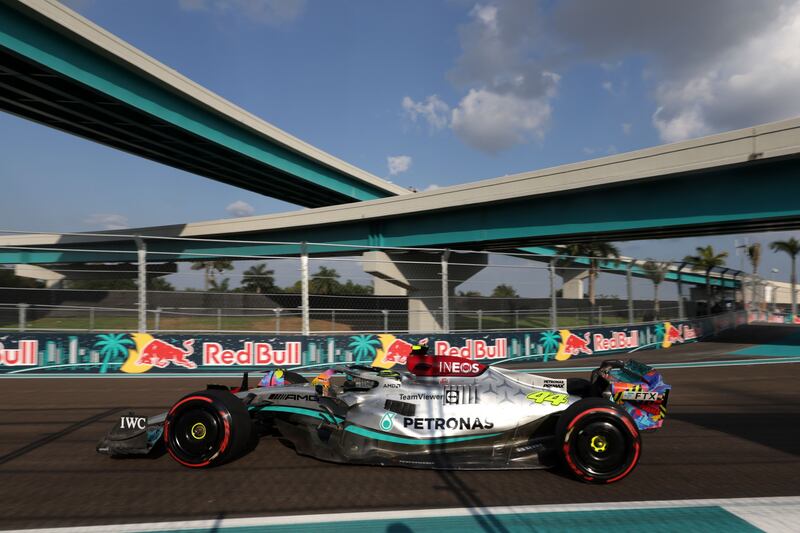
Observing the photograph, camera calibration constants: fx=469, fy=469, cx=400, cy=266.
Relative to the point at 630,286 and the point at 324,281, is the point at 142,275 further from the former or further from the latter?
the point at 630,286

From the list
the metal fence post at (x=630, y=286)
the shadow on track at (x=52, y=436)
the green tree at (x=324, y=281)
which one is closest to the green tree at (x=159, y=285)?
the green tree at (x=324, y=281)

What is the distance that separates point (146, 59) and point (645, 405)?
1856cm

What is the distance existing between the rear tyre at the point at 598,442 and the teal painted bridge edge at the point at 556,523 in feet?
1.71

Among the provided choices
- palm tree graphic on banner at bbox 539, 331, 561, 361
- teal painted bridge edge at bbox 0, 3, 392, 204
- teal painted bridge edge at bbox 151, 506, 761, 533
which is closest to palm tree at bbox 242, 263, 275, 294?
palm tree graphic on banner at bbox 539, 331, 561, 361

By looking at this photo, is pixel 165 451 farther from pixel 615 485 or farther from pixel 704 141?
pixel 704 141

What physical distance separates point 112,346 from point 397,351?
6.42 meters

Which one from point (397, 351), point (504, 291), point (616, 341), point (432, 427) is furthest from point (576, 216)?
point (432, 427)

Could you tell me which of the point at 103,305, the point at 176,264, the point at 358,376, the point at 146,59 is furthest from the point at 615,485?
the point at 146,59

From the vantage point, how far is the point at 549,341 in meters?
13.2

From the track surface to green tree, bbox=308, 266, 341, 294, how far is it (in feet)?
17.6

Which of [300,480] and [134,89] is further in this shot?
[134,89]

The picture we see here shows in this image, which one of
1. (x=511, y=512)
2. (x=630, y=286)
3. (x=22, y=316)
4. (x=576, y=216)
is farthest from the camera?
(x=576, y=216)

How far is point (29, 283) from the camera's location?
11.0m

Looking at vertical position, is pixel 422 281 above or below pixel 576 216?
below
